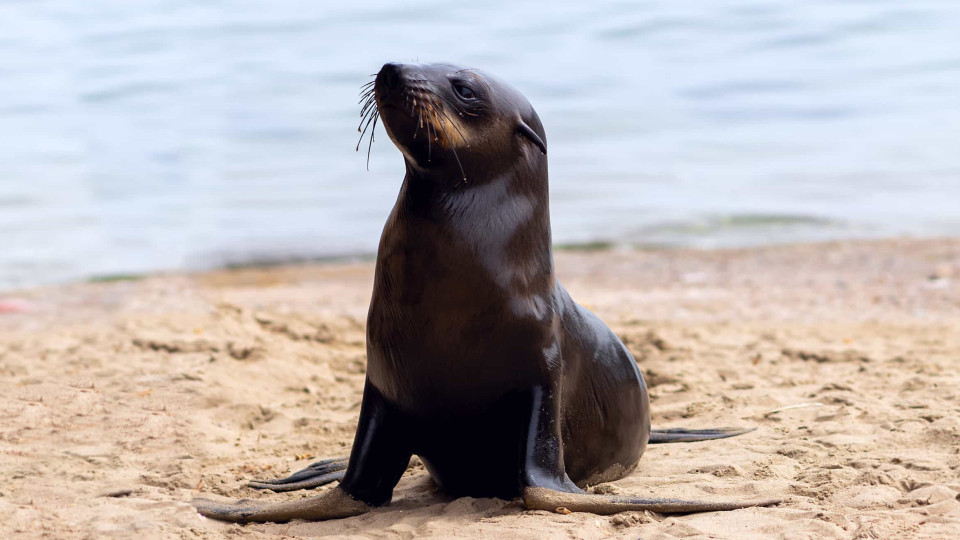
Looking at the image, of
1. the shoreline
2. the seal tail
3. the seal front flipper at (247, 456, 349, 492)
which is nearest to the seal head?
the seal front flipper at (247, 456, 349, 492)

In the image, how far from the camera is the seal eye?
3578 mm

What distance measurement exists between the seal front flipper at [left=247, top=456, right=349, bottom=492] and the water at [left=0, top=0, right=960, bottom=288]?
6.46 meters

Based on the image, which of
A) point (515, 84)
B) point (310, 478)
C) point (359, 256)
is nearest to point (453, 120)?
point (310, 478)

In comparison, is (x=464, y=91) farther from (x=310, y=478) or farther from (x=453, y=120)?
(x=310, y=478)

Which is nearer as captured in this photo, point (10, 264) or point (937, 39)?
point (10, 264)

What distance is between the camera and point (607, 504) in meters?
3.51

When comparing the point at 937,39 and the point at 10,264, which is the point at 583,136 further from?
the point at 937,39

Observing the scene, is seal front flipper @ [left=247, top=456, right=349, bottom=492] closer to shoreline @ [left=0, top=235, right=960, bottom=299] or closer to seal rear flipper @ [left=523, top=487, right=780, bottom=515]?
seal rear flipper @ [left=523, top=487, right=780, bottom=515]

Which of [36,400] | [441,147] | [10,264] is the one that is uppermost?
[441,147]

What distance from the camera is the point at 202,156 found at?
15969mm

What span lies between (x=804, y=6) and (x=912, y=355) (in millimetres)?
21209

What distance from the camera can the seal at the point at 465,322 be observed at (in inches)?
139

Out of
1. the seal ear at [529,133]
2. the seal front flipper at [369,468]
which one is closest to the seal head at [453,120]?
the seal ear at [529,133]

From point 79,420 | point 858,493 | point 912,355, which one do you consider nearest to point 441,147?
point 858,493
